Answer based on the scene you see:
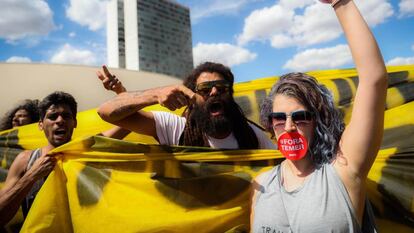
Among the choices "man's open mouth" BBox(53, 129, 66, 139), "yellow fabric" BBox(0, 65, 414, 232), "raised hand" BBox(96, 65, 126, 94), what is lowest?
"yellow fabric" BBox(0, 65, 414, 232)

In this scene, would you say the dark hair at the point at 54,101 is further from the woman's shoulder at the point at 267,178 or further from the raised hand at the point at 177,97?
the woman's shoulder at the point at 267,178

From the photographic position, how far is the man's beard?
2266 millimetres

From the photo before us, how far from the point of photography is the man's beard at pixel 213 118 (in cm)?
227

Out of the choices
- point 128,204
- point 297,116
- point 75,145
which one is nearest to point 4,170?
point 75,145

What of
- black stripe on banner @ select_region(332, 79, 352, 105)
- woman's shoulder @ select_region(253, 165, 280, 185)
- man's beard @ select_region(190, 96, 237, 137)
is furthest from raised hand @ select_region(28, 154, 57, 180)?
black stripe on banner @ select_region(332, 79, 352, 105)

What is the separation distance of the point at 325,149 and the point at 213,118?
1.03 meters

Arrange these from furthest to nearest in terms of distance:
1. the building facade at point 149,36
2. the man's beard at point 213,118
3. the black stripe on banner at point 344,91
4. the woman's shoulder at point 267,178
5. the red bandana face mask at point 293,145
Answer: the building facade at point 149,36
the black stripe on banner at point 344,91
the man's beard at point 213,118
the woman's shoulder at point 267,178
the red bandana face mask at point 293,145

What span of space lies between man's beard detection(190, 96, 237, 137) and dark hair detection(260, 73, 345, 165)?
0.89 metres

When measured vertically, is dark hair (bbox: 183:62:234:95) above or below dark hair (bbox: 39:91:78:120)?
above

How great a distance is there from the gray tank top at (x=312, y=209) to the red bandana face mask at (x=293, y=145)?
10 cm

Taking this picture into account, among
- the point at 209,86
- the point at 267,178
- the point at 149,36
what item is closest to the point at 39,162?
the point at 209,86

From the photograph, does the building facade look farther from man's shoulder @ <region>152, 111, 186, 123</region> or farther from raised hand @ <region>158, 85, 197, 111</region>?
raised hand @ <region>158, 85, 197, 111</region>

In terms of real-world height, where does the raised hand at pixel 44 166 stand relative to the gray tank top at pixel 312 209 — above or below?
above

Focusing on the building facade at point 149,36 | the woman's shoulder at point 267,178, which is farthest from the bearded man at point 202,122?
the building facade at point 149,36
